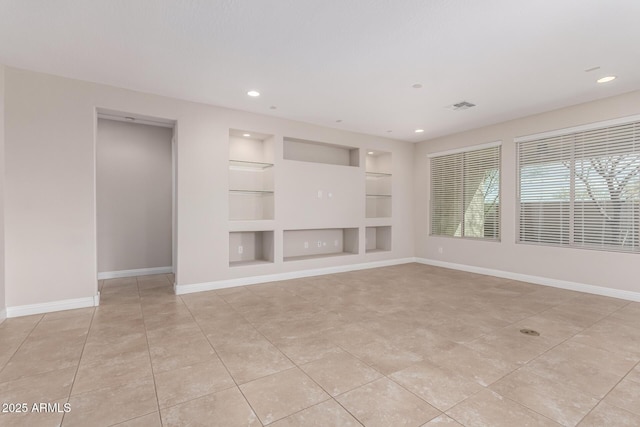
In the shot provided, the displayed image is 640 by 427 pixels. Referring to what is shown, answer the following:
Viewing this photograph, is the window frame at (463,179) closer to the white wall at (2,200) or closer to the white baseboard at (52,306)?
the white baseboard at (52,306)

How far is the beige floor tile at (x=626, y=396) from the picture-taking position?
6.29 ft

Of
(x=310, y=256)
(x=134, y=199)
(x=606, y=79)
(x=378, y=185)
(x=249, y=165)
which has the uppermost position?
(x=606, y=79)

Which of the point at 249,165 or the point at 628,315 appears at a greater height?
the point at 249,165

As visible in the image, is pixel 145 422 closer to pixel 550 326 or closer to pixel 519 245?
pixel 550 326

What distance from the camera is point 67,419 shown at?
177 cm

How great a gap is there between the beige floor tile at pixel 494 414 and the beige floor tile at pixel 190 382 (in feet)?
4.94

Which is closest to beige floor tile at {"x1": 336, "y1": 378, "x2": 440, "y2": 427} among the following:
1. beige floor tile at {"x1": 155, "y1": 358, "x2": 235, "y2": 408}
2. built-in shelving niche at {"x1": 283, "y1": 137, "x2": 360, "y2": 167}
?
beige floor tile at {"x1": 155, "y1": 358, "x2": 235, "y2": 408}

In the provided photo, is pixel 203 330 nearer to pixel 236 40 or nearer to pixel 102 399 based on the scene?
pixel 102 399

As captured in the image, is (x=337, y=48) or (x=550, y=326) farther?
(x=550, y=326)

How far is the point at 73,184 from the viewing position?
12.4 ft

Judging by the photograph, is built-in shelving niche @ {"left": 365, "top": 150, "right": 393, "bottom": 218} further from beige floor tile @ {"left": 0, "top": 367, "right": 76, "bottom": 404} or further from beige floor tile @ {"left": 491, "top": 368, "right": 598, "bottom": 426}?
beige floor tile @ {"left": 0, "top": 367, "right": 76, "bottom": 404}

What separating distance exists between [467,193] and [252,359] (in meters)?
5.46

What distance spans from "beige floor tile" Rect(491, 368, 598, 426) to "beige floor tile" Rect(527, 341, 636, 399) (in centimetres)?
11

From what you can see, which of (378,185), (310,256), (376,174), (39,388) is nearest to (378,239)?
(378,185)
